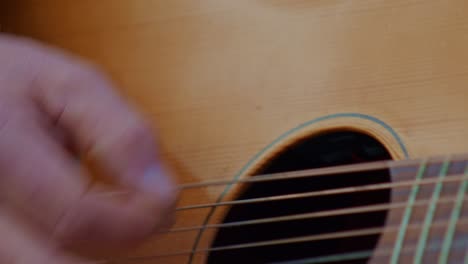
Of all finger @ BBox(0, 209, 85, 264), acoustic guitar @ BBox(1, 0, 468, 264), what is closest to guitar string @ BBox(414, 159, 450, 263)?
acoustic guitar @ BBox(1, 0, 468, 264)

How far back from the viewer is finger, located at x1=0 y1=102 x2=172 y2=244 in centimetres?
50

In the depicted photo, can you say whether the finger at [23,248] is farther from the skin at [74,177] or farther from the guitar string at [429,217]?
the guitar string at [429,217]

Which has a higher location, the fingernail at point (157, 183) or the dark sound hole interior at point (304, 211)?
the fingernail at point (157, 183)

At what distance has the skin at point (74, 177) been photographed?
50 cm

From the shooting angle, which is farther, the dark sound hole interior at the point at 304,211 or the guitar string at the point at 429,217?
the dark sound hole interior at the point at 304,211

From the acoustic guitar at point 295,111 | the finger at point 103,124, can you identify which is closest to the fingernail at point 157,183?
the finger at point 103,124

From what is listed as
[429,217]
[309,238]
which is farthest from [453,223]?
[309,238]

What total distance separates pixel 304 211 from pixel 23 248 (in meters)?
0.38

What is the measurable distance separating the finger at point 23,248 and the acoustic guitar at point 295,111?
0.39ft

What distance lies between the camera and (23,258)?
19.9 inches

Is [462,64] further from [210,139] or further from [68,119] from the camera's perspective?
[68,119]

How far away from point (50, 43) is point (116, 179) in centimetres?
35

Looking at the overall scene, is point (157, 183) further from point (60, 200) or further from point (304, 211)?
point (304, 211)

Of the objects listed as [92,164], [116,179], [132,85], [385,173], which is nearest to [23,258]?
[116,179]
